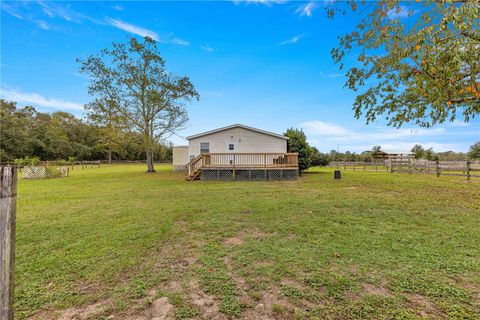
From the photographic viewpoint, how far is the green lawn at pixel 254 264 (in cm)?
214

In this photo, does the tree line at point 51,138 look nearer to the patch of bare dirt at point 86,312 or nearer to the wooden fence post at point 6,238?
the patch of bare dirt at point 86,312

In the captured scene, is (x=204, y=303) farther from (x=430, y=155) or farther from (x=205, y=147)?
(x=430, y=155)

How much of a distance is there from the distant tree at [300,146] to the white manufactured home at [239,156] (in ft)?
2.43

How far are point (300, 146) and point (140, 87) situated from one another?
1594 centimetres

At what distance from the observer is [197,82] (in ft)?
74.5

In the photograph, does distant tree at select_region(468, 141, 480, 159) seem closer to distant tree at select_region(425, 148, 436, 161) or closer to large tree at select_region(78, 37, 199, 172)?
distant tree at select_region(425, 148, 436, 161)

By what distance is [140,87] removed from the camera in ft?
68.8

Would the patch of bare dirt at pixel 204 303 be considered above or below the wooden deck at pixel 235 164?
below

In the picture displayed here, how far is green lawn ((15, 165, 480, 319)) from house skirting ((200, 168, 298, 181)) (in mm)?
7765

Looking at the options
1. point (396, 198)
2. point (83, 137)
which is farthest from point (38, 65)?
point (83, 137)

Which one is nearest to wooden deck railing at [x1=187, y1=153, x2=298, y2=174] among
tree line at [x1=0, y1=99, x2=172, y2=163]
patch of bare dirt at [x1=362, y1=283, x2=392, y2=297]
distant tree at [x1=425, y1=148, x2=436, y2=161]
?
tree line at [x1=0, y1=99, x2=172, y2=163]

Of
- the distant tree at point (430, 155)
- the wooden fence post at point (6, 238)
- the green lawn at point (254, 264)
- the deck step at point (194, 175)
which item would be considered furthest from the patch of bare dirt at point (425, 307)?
the distant tree at point (430, 155)

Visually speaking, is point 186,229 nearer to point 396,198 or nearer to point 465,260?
point 465,260

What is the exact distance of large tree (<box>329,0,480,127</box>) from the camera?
12.6 feet
